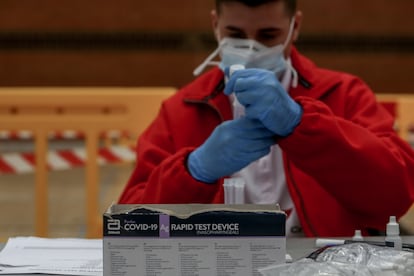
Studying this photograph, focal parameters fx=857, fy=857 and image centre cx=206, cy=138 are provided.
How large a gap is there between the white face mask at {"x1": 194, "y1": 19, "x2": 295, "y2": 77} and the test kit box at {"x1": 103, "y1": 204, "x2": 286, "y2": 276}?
0.95m

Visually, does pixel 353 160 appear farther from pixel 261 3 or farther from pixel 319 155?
pixel 261 3

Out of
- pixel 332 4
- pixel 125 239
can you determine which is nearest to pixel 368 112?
pixel 125 239

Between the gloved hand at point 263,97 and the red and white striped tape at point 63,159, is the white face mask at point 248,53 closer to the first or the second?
the gloved hand at point 263,97

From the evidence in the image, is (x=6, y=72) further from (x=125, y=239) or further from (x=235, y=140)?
(x=125, y=239)

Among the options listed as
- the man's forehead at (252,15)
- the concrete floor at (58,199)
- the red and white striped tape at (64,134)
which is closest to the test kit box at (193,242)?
the man's forehead at (252,15)

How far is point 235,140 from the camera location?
195 centimetres

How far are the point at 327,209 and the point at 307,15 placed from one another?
18.7 feet

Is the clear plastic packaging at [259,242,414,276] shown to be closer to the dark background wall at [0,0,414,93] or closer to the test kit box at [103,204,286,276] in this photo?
the test kit box at [103,204,286,276]

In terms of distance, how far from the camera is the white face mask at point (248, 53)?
224cm

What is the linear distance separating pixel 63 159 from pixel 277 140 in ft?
14.5

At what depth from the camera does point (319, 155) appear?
6.61ft

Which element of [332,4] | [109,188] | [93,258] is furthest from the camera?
[332,4]

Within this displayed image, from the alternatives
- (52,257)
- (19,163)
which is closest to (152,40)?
(19,163)

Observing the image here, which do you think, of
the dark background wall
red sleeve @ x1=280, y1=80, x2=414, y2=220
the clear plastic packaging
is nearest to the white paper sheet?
the clear plastic packaging
